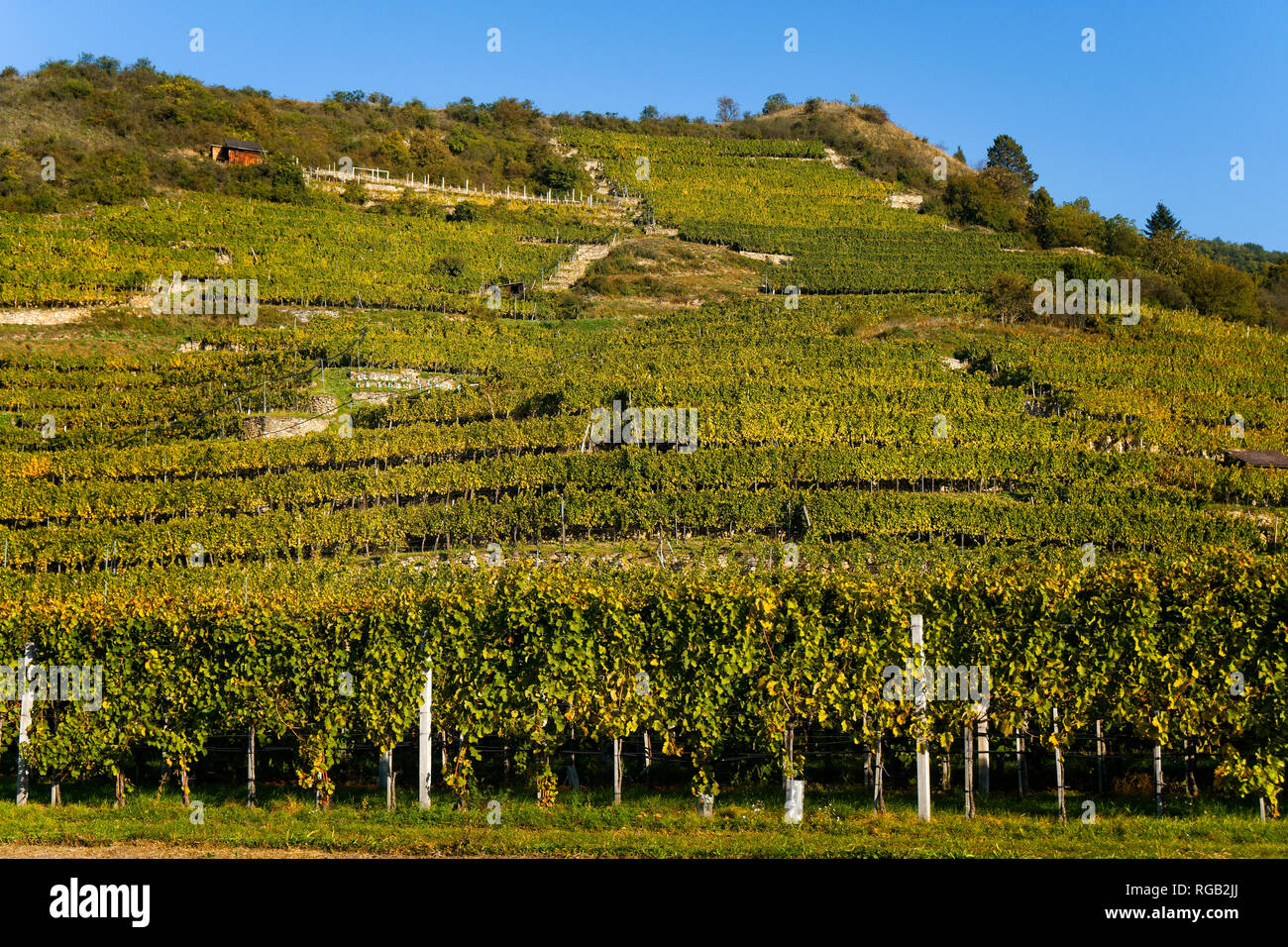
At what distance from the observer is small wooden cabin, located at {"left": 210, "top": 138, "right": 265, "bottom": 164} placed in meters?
85.8

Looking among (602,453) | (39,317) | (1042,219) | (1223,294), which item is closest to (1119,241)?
(1042,219)

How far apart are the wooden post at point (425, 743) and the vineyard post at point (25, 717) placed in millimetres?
5289

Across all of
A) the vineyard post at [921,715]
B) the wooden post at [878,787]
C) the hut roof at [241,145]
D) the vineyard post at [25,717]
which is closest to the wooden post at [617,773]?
the wooden post at [878,787]

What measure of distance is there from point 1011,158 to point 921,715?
108m

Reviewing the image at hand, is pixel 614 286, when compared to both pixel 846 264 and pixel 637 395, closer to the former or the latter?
pixel 846 264

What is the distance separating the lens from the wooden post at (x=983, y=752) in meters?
13.5

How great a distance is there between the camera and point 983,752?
13.6 meters

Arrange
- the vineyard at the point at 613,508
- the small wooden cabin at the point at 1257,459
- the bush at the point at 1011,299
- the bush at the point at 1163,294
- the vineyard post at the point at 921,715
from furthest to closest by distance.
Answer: the bush at the point at 1163,294 < the bush at the point at 1011,299 < the small wooden cabin at the point at 1257,459 < the vineyard at the point at 613,508 < the vineyard post at the point at 921,715

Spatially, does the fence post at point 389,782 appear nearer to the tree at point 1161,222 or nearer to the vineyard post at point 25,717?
the vineyard post at point 25,717

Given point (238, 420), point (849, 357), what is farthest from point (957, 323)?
point (238, 420)

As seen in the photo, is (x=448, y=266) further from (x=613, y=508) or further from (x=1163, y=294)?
(x=1163, y=294)

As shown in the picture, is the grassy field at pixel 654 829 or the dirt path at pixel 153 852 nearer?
the grassy field at pixel 654 829

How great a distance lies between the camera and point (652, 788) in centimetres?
1438

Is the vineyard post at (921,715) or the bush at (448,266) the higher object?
the bush at (448,266)
